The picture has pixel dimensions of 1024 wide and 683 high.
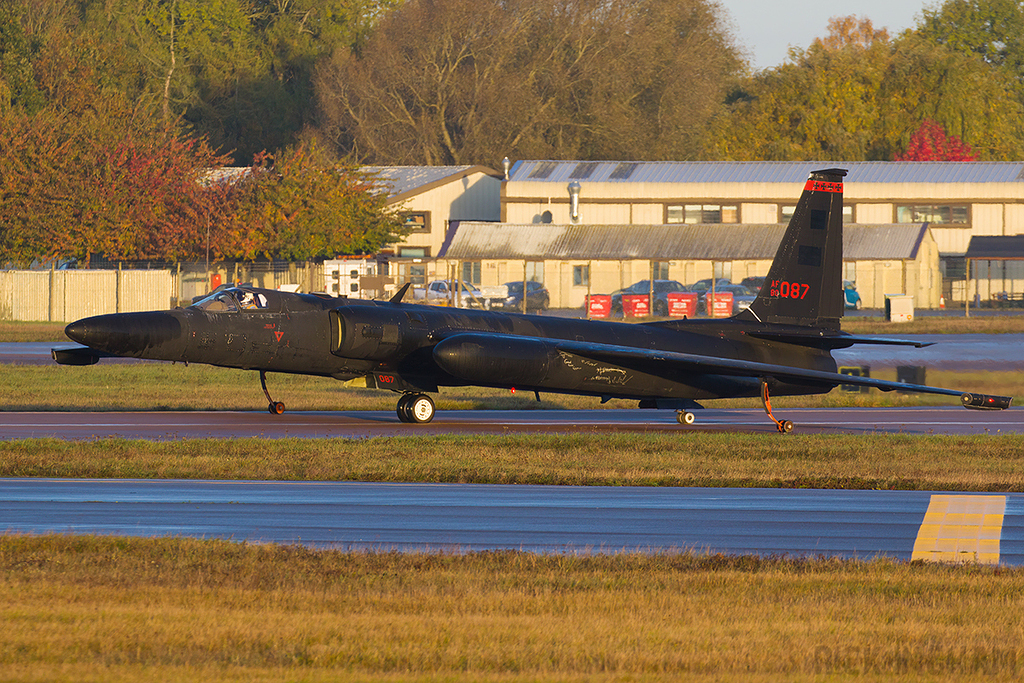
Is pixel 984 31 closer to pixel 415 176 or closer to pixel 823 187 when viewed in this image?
pixel 415 176

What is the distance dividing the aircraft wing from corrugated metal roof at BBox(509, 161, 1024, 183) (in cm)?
5741

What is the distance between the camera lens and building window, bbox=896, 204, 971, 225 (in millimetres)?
78750

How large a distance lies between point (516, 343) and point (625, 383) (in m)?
2.34

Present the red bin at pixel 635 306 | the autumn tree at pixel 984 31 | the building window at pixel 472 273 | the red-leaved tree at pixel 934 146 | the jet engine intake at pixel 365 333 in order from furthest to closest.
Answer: the autumn tree at pixel 984 31
the red-leaved tree at pixel 934 146
the building window at pixel 472 273
the red bin at pixel 635 306
the jet engine intake at pixel 365 333

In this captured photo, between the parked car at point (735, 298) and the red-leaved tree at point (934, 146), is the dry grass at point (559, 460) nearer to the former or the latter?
the parked car at point (735, 298)

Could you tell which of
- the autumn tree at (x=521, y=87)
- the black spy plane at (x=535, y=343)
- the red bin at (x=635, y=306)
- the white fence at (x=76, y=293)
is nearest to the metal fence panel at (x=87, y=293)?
the white fence at (x=76, y=293)

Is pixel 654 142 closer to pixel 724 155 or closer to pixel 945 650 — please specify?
A: pixel 724 155

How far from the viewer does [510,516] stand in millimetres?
13695

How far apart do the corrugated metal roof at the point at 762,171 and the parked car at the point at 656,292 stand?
536 inches

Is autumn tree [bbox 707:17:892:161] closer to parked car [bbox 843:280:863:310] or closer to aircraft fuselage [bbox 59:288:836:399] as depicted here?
parked car [bbox 843:280:863:310]

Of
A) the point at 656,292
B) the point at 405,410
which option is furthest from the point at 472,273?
the point at 405,410

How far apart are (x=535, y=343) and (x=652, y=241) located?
51.8 m

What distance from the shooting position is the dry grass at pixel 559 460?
16672 mm

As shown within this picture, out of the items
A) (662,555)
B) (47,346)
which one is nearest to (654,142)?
(47,346)
